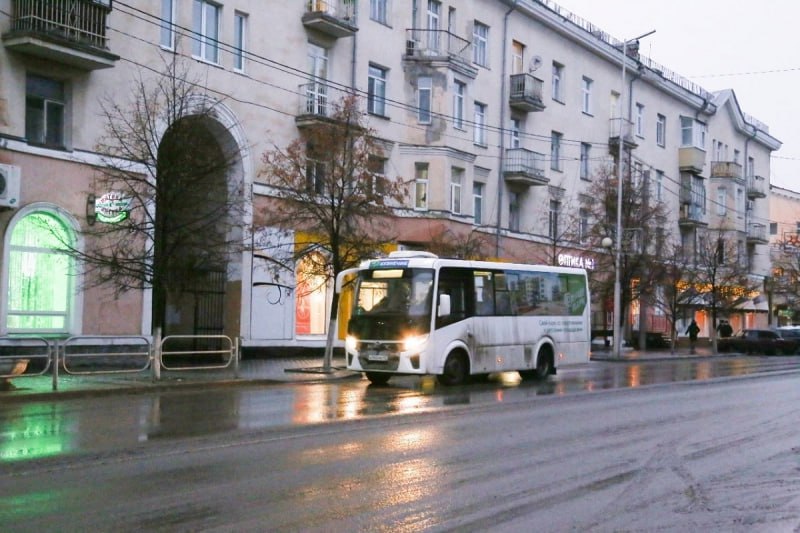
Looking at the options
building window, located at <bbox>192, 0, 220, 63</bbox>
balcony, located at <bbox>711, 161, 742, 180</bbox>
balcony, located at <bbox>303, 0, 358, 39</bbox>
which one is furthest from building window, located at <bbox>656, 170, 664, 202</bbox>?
building window, located at <bbox>192, 0, 220, 63</bbox>

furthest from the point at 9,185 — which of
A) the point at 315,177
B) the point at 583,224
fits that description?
the point at 583,224

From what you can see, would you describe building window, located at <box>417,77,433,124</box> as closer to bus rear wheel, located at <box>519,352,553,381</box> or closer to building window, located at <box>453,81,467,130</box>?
building window, located at <box>453,81,467,130</box>

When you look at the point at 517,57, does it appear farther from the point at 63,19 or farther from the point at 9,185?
the point at 9,185

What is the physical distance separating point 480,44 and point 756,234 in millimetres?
35565

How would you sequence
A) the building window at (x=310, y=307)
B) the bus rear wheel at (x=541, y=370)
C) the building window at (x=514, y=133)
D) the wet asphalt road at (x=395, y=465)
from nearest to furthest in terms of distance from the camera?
the wet asphalt road at (x=395, y=465), the bus rear wheel at (x=541, y=370), the building window at (x=310, y=307), the building window at (x=514, y=133)

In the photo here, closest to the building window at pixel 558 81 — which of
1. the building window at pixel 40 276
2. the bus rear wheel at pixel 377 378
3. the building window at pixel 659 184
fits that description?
the building window at pixel 659 184

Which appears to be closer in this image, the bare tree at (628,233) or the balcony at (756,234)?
the bare tree at (628,233)

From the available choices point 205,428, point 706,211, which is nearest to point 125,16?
point 205,428

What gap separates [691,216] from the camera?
56906 mm

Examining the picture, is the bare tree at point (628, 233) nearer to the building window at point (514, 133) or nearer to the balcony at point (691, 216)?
the building window at point (514, 133)

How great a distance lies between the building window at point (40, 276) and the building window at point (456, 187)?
1592cm

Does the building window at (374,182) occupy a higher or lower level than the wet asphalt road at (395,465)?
higher

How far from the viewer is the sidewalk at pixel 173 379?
17.1m

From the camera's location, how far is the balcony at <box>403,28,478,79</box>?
113ft
